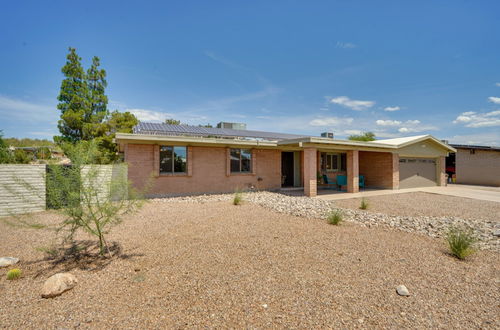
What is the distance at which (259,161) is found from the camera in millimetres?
13344

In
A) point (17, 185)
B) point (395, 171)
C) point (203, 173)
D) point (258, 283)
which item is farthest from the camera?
point (395, 171)

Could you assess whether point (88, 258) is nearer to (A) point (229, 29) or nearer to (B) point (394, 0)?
(A) point (229, 29)

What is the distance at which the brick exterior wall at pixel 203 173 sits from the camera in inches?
413

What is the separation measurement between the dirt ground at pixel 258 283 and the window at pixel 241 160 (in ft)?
23.9

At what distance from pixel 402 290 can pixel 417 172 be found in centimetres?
1662

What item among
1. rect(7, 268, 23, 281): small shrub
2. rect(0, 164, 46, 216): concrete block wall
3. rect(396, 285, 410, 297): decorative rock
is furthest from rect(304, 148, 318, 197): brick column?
rect(0, 164, 46, 216): concrete block wall

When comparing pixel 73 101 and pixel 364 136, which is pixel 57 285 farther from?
pixel 364 136

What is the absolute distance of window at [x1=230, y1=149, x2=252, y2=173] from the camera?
41.5ft

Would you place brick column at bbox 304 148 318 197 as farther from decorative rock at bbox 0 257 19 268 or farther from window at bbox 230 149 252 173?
decorative rock at bbox 0 257 19 268

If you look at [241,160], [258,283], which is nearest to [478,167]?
[241,160]

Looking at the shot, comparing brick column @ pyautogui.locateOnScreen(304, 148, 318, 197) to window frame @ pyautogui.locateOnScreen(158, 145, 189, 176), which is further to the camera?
brick column @ pyautogui.locateOnScreen(304, 148, 318, 197)

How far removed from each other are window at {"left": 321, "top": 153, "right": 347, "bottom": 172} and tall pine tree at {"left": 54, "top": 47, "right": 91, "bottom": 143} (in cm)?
2048

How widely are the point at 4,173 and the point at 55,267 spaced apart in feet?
21.1

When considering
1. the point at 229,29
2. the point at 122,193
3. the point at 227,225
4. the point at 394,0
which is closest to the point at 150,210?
the point at 227,225
